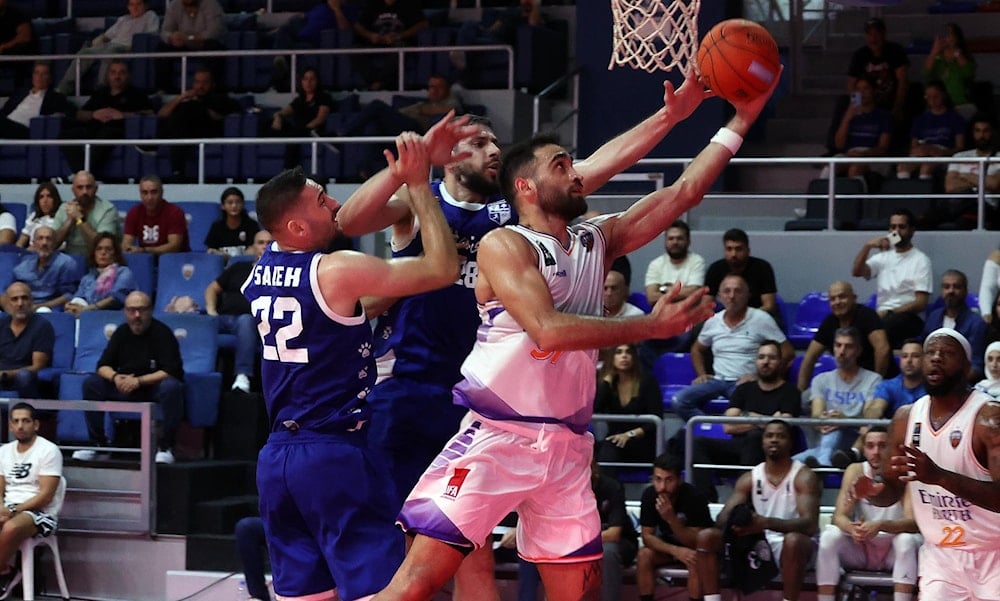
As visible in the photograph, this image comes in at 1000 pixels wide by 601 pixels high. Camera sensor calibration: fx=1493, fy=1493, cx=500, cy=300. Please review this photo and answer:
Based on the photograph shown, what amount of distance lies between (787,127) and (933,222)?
3642mm

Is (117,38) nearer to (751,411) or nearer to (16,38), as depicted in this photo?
(16,38)

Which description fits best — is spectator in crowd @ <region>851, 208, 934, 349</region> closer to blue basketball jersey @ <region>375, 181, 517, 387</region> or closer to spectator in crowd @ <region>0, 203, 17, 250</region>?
blue basketball jersey @ <region>375, 181, 517, 387</region>

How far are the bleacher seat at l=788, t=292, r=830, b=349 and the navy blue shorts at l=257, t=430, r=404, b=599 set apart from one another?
21.3 feet

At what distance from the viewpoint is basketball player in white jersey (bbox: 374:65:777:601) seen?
16.4 feet

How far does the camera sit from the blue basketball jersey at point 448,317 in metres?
5.89

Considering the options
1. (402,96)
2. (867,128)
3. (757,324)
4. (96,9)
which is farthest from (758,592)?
(96,9)

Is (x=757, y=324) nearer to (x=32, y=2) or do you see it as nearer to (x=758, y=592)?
(x=758, y=592)

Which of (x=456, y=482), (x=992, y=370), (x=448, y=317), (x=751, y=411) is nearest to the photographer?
(x=456, y=482)

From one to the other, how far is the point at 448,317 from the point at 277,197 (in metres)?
0.92

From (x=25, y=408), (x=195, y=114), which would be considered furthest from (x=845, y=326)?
(x=195, y=114)

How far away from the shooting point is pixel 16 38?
1767 centimetres

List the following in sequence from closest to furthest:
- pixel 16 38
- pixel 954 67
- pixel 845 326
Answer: pixel 845 326, pixel 954 67, pixel 16 38

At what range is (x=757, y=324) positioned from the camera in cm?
1061

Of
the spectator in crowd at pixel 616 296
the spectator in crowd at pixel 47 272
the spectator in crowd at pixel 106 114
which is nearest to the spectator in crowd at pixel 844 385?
the spectator in crowd at pixel 616 296
